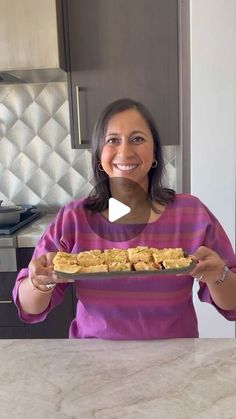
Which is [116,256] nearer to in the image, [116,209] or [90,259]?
[90,259]

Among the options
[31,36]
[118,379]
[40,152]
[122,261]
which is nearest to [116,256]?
[122,261]

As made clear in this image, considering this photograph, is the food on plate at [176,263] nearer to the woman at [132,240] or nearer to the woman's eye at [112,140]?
the woman at [132,240]

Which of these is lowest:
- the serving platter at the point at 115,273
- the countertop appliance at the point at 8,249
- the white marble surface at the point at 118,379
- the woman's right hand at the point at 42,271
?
the countertop appliance at the point at 8,249

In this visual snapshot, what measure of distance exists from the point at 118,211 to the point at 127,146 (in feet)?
0.66

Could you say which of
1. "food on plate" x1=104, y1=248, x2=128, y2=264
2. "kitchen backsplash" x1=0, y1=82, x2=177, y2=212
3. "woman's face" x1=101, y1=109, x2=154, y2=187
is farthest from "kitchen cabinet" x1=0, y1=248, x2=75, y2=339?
"food on plate" x1=104, y1=248, x2=128, y2=264

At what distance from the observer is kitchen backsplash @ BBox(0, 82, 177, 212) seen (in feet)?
7.34

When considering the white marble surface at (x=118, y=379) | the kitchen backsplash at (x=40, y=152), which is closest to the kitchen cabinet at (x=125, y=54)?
the kitchen backsplash at (x=40, y=152)

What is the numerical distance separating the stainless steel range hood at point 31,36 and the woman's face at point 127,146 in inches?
35.7

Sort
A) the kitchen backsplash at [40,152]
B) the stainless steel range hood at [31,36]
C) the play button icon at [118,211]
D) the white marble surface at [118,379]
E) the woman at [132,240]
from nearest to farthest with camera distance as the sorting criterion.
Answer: the white marble surface at [118,379] < the woman at [132,240] < the play button icon at [118,211] < the stainless steel range hood at [31,36] < the kitchen backsplash at [40,152]

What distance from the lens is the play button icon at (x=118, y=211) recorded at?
1.09m

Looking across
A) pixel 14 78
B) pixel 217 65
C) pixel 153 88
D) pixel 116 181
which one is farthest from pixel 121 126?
pixel 14 78

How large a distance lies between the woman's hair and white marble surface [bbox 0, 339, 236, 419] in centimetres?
41

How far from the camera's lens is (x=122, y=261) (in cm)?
83

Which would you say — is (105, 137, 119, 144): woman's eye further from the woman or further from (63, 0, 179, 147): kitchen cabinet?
(63, 0, 179, 147): kitchen cabinet
